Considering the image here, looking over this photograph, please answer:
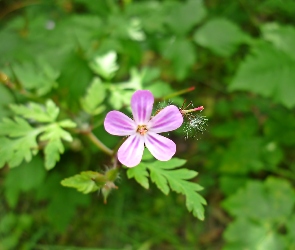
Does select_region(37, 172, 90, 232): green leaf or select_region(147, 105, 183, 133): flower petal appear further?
select_region(37, 172, 90, 232): green leaf

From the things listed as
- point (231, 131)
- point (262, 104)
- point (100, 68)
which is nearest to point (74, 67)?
point (100, 68)

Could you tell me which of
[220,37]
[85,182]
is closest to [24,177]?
[85,182]

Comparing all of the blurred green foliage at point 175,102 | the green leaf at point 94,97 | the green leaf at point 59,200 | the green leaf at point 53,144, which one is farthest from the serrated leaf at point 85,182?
the green leaf at point 59,200

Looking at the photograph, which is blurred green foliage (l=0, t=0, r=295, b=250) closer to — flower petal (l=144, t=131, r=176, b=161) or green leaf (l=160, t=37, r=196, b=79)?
green leaf (l=160, t=37, r=196, b=79)

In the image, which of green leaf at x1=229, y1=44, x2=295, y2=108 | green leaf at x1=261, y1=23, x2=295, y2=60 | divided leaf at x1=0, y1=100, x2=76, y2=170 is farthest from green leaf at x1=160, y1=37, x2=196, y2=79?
Answer: divided leaf at x1=0, y1=100, x2=76, y2=170

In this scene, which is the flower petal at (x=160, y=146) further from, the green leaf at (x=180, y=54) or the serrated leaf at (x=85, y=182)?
the green leaf at (x=180, y=54)

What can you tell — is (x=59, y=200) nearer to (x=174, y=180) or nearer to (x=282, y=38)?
(x=174, y=180)

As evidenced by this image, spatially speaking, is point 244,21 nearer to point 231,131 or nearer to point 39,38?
point 231,131

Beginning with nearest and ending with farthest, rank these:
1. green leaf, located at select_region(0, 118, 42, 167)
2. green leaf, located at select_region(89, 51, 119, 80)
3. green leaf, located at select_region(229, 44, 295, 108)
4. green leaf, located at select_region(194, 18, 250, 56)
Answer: green leaf, located at select_region(0, 118, 42, 167) < green leaf, located at select_region(89, 51, 119, 80) < green leaf, located at select_region(229, 44, 295, 108) < green leaf, located at select_region(194, 18, 250, 56)
